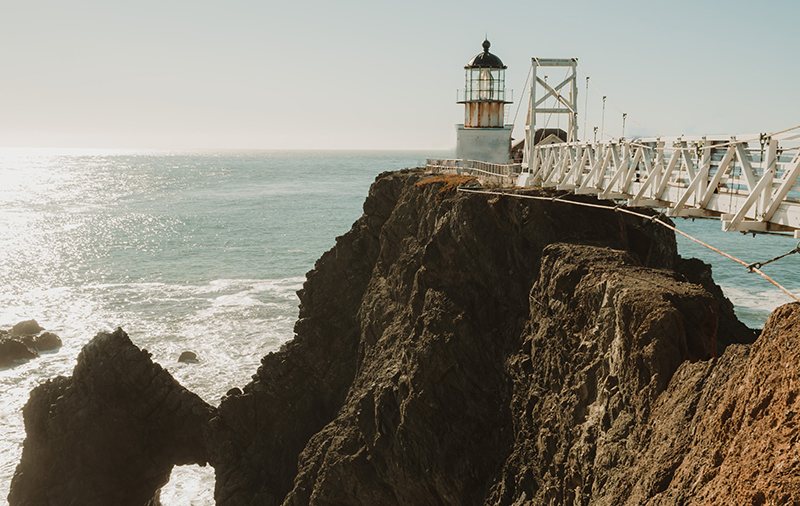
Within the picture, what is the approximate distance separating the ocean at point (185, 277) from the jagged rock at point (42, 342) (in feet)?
2.47

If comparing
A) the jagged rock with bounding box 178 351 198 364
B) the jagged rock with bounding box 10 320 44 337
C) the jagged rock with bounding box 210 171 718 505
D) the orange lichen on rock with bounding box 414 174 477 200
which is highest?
the orange lichen on rock with bounding box 414 174 477 200

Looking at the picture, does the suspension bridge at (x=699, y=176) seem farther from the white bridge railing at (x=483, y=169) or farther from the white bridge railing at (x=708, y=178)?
the white bridge railing at (x=483, y=169)

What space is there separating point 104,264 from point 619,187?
2392 inches

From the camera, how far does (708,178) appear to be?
971 cm

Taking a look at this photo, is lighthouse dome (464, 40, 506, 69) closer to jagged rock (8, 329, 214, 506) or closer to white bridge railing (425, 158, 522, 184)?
white bridge railing (425, 158, 522, 184)

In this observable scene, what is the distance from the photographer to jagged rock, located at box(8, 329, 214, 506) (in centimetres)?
2255

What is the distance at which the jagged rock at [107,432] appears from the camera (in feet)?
74.0

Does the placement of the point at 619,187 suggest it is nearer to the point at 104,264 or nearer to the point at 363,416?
the point at 363,416

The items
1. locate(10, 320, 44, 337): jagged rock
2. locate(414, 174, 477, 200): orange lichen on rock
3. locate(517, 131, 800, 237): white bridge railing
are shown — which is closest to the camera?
locate(517, 131, 800, 237): white bridge railing

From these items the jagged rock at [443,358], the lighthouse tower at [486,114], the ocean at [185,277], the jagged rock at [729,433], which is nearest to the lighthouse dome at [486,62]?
the lighthouse tower at [486,114]

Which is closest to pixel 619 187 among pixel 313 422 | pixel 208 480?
pixel 313 422

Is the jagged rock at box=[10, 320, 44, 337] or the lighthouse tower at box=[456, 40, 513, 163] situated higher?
the lighthouse tower at box=[456, 40, 513, 163]

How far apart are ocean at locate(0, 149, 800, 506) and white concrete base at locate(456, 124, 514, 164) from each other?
54.7 ft

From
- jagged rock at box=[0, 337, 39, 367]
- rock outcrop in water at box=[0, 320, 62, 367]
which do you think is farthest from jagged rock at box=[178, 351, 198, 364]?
jagged rock at box=[0, 337, 39, 367]
